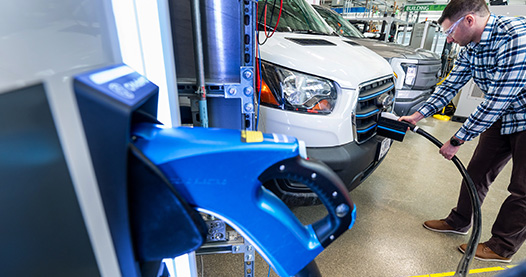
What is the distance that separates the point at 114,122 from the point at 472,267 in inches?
98.8

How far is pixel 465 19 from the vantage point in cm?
163

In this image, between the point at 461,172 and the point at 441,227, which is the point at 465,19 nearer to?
the point at 461,172

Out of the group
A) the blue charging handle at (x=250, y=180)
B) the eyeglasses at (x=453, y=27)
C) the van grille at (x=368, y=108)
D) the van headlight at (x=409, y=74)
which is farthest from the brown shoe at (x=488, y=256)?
the van headlight at (x=409, y=74)

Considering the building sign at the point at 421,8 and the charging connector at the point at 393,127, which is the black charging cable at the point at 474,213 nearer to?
the charging connector at the point at 393,127

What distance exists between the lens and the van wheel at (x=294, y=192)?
151 centimetres

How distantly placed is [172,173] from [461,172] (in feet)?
5.34

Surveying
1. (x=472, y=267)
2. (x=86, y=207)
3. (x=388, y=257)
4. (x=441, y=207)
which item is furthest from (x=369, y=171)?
(x=86, y=207)

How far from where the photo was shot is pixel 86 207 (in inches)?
14.1

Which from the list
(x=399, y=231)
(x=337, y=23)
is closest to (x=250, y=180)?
(x=399, y=231)

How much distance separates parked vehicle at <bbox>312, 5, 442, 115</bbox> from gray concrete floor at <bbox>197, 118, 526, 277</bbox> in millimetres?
928

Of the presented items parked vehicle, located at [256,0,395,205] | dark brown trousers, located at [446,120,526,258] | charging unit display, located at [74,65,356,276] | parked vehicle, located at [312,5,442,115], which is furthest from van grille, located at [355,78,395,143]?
parked vehicle, located at [312,5,442,115]

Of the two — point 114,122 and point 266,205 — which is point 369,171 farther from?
point 114,122

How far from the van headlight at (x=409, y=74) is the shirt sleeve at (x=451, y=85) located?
1806 millimetres

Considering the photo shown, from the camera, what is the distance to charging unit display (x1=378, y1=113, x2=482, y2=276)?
1.45 meters
